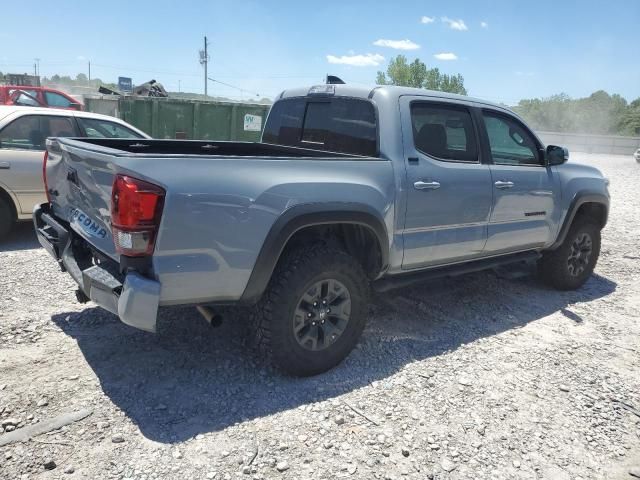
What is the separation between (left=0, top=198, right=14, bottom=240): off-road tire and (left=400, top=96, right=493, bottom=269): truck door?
4.68 meters

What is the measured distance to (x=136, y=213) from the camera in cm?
253

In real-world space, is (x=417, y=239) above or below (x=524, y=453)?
above

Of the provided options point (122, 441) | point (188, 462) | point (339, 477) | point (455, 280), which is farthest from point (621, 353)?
point (122, 441)

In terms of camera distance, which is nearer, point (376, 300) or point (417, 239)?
point (417, 239)

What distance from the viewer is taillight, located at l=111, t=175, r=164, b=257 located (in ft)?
8.28

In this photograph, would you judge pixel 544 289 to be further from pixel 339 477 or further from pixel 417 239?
pixel 339 477

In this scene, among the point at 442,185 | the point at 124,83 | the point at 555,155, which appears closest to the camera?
the point at 442,185

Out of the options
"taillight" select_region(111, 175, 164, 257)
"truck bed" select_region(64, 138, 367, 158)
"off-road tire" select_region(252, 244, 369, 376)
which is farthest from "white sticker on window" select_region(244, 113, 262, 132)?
"taillight" select_region(111, 175, 164, 257)

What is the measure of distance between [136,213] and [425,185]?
204 cm

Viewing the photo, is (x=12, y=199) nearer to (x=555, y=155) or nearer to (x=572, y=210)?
(x=555, y=155)

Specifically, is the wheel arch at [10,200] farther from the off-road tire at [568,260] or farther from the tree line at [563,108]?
the tree line at [563,108]

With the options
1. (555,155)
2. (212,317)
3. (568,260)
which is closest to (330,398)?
(212,317)

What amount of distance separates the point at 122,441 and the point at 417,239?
231 cm

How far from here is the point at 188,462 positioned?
2.52 m
